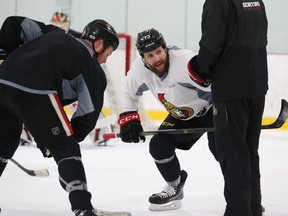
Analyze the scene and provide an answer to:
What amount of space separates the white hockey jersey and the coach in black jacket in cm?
51

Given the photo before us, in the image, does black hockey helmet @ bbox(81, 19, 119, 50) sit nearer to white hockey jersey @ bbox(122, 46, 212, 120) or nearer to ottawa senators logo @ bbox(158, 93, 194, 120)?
white hockey jersey @ bbox(122, 46, 212, 120)

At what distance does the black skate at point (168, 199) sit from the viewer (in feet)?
9.95

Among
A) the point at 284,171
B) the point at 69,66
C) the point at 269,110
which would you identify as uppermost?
the point at 69,66

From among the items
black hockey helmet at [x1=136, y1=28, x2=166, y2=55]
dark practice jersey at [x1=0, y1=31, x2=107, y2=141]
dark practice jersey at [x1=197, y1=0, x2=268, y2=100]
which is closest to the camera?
dark practice jersey at [x1=197, y1=0, x2=268, y2=100]

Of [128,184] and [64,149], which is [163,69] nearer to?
[64,149]

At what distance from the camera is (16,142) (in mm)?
2662

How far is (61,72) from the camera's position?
2.39 metres

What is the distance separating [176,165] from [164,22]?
184 inches

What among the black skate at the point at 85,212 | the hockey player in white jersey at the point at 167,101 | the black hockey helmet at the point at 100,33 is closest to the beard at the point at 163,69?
the hockey player in white jersey at the point at 167,101

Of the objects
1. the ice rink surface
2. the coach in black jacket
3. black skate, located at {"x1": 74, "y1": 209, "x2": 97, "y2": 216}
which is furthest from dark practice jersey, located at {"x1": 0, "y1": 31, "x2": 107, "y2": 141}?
the ice rink surface

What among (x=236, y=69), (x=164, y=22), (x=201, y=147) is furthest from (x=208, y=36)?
(x=164, y=22)

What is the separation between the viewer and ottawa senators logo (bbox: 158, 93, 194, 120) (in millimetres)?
2998

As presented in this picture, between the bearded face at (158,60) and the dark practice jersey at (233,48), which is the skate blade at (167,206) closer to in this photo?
the bearded face at (158,60)

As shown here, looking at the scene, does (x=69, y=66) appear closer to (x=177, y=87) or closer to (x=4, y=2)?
(x=177, y=87)
